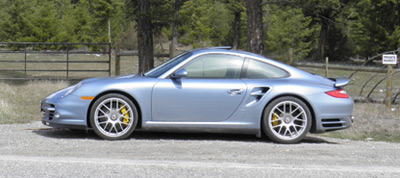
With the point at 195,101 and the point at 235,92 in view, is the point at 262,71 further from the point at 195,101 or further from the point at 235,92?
the point at 195,101

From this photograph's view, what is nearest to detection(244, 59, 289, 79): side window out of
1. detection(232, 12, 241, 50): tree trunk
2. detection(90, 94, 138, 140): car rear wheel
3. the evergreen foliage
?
detection(90, 94, 138, 140): car rear wheel

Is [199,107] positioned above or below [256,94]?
below

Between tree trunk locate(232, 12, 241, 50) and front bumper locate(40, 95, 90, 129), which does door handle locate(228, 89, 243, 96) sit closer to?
front bumper locate(40, 95, 90, 129)

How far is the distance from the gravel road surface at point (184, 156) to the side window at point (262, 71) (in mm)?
939

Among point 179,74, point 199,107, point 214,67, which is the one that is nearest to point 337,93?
point 214,67

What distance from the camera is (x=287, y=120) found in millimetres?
7191

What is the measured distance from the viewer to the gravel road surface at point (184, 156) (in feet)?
17.2

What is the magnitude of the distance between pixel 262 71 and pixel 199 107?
1.07m

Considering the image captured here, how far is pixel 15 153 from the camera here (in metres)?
6.10

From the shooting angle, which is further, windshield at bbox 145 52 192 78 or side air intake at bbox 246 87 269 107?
windshield at bbox 145 52 192 78

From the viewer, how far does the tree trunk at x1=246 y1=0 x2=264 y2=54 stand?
548 inches

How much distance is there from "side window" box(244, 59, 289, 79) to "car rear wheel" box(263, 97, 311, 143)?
1.51ft

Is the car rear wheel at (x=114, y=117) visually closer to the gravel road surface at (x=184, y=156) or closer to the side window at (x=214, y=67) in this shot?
the gravel road surface at (x=184, y=156)

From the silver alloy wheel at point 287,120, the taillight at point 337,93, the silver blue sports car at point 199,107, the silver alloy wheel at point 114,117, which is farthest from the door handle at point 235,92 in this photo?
the silver alloy wheel at point 114,117
